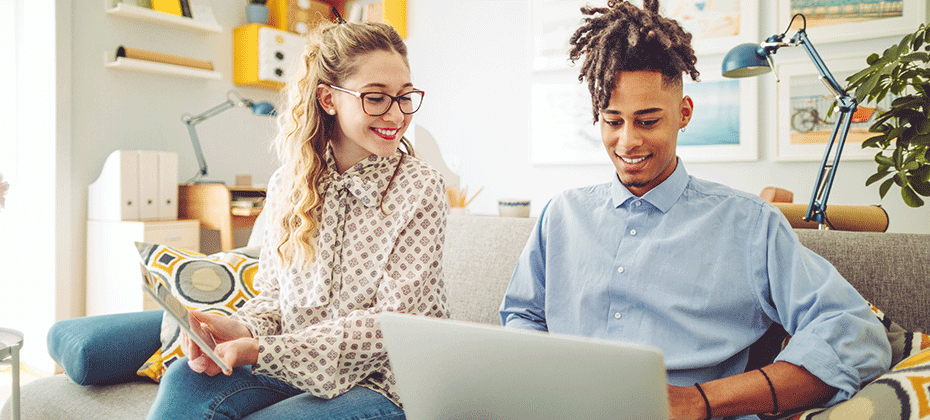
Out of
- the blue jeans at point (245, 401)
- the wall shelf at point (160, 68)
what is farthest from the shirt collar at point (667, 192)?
the wall shelf at point (160, 68)

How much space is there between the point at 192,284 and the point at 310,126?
55cm

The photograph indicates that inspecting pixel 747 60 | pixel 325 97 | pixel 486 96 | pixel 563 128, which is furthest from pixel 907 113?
pixel 486 96

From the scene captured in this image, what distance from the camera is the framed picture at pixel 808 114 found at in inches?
106

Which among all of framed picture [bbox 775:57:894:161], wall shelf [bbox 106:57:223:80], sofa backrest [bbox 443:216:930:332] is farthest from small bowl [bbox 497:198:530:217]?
wall shelf [bbox 106:57:223:80]

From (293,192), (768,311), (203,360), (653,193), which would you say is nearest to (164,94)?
(293,192)

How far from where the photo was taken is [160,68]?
310cm

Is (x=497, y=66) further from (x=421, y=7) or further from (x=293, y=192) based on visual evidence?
A: (x=293, y=192)

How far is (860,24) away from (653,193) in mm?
2286

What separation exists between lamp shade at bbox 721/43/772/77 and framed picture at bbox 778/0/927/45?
4.58 ft

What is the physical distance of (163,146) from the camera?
329cm

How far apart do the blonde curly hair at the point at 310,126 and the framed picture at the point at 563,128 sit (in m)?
2.19

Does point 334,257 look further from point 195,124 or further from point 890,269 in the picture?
point 195,124

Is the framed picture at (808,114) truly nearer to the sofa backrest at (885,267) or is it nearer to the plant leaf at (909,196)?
the plant leaf at (909,196)

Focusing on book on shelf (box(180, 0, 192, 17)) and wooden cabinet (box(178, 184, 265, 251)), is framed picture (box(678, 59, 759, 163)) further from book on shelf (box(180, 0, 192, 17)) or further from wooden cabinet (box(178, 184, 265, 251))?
book on shelf (box(180, 0, 192, 17))
